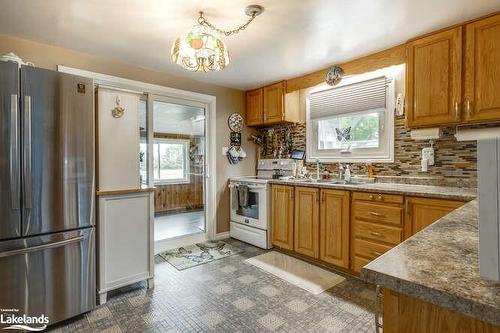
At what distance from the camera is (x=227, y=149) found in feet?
13.7

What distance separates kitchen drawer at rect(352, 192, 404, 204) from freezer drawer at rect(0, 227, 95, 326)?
2394mm

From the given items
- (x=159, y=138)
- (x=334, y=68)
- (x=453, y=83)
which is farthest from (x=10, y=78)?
(x=453, y=83)

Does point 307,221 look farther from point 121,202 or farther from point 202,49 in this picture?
point 202,49

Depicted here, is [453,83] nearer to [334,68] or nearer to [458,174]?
[458,174]

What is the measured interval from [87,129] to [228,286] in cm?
186

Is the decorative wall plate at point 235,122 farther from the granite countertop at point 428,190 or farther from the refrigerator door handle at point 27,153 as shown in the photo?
the refrigerator door handle at point 27,153

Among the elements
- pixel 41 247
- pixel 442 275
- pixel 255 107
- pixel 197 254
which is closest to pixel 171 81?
pixel 255 107

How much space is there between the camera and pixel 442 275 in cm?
66

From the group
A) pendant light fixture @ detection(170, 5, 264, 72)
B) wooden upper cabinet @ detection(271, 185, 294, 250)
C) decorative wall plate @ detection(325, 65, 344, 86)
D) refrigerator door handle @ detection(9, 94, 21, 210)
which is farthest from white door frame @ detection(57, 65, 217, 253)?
refrigerator door handle @ detection(9, 94, 21, 210)

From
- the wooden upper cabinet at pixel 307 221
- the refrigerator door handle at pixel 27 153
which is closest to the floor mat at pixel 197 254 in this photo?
the wooden upper cabinet at pixel 307 221

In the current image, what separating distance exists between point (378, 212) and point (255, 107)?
8.13 ft

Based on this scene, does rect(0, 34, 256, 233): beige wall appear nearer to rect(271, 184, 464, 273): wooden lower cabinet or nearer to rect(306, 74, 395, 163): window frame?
rect(271, 184, 464, 273): wooden lower cabinet

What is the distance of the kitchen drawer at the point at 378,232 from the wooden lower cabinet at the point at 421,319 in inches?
74.8

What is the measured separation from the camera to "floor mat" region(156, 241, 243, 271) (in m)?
3.14
